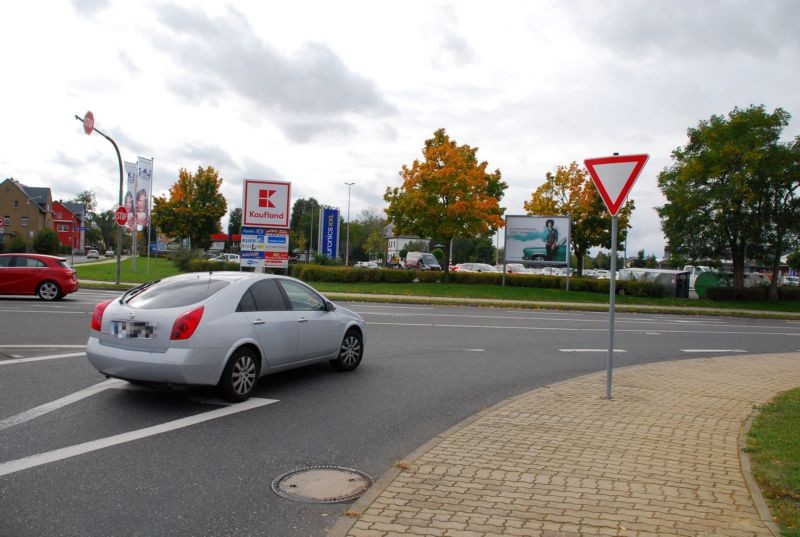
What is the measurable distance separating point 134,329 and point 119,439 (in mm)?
1460

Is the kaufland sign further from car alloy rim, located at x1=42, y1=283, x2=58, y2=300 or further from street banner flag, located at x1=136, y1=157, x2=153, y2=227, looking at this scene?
street banner flag, located at x1=136, y1=157, x2=153, y2=227

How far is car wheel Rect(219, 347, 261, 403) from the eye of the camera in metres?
6.85

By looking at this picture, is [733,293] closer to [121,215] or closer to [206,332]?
[121,215]

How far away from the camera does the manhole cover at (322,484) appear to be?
174 inches

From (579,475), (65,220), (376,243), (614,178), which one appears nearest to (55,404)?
(579,475)

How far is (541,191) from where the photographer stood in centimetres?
4447

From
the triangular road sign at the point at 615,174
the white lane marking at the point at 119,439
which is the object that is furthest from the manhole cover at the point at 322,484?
the triangular road sign at the point at 615,174

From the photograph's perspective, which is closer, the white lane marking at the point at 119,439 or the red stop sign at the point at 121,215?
the white lane marking at the point at 119,439

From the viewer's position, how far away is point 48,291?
19375 millimetres

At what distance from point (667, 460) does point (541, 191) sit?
40.5 metres

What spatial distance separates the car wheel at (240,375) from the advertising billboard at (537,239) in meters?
29.9

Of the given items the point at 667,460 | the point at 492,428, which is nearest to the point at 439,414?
the point at 492,428

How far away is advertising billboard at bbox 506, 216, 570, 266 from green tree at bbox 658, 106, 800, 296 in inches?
232

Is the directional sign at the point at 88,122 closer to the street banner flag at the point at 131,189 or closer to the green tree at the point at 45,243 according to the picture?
the street banner flag at the point at 131,189
